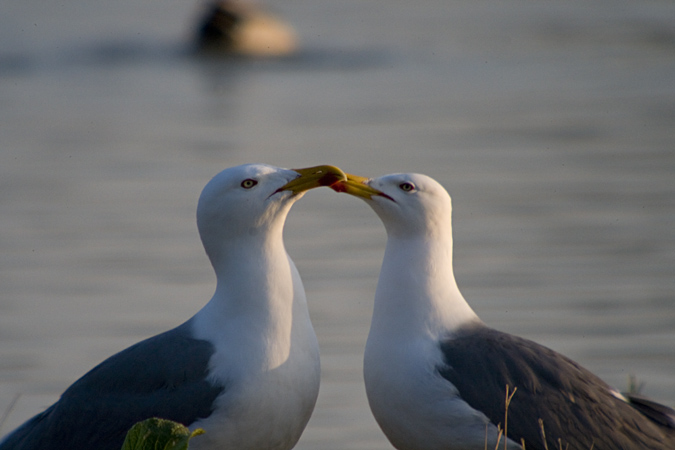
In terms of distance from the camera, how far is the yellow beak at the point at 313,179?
19.4 ft

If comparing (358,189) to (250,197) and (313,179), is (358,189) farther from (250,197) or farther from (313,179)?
(250,197)

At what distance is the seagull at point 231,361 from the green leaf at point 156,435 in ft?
2.19

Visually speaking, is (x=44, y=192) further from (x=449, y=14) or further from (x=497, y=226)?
(x=449, y=14)

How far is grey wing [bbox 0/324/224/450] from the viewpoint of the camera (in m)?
5.66

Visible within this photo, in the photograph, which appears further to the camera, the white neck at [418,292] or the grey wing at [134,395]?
the white neck at [418,292]

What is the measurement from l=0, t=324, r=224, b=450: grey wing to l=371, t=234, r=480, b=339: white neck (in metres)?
0.96

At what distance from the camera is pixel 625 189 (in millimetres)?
15250

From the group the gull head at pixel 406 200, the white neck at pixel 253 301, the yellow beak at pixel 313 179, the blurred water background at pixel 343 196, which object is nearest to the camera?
the white neck at pixel 253 301

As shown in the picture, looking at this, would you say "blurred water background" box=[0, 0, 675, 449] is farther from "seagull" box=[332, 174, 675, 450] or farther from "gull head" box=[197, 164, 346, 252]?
"gull head" box=[197, 164, 346, 252]

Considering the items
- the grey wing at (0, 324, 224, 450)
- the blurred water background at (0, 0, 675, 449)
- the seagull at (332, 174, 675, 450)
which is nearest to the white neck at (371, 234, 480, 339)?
the seagull at (332, 174, 675, 450)

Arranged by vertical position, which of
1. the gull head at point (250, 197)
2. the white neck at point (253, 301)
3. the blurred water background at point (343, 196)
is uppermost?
the blurred water background at point (343, 196)

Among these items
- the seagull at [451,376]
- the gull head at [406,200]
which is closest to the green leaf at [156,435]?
the seagull at [451,376]

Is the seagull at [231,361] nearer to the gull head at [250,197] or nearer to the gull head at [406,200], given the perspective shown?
the gull head at [250,197]

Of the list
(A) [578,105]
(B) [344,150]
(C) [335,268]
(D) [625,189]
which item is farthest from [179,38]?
(C) [335,268]
